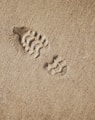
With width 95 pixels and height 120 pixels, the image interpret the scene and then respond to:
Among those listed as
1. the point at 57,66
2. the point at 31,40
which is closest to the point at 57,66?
the point at 57,66

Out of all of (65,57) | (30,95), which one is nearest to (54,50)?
(65,57)

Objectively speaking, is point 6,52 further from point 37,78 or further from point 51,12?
point 51,12

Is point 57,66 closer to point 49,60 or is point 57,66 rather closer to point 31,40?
point 49,60

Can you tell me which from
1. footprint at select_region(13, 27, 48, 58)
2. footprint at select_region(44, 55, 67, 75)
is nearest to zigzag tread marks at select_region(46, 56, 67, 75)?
footprint at select_region(44, 55, 67, 75)

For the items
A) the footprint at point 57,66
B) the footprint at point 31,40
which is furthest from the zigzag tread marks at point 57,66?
the footprint at point 31,40

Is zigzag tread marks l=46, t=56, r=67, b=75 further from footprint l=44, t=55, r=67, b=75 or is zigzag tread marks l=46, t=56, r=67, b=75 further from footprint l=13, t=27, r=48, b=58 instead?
footprint l=13, t=27, r=48, b=58

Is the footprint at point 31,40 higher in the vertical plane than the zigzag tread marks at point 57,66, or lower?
higher

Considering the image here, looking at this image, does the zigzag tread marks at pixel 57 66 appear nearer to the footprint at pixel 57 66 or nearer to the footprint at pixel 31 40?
the footprint at pixel 57 66
